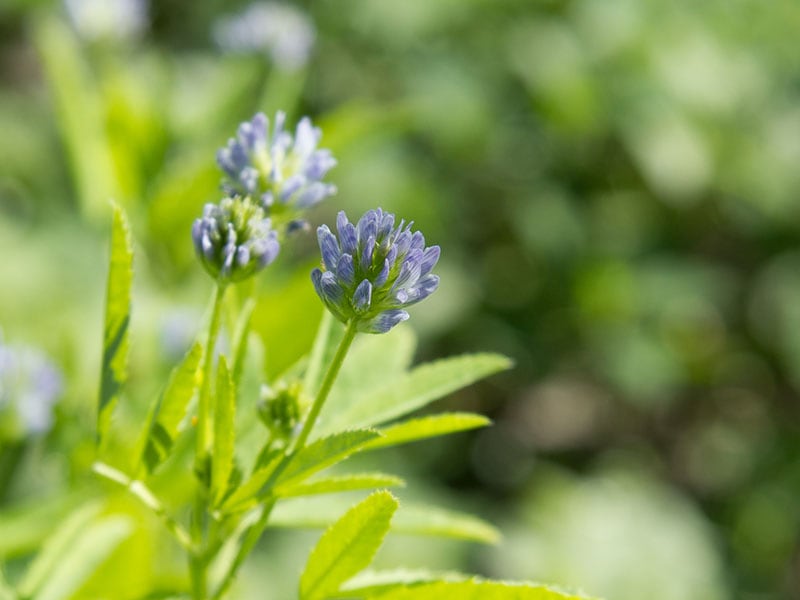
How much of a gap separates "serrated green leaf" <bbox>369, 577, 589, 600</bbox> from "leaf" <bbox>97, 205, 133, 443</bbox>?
0.78 feet

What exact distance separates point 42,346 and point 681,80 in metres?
2.14

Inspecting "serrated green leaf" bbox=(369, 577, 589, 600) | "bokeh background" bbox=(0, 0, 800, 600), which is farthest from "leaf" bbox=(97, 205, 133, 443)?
"bokeh background" bbox=(0, 0, 800, 600)

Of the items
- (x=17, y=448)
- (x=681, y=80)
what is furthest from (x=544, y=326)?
(x=17, y=448)

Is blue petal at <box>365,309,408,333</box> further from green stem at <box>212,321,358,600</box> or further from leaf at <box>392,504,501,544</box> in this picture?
leaf at <box>392,504,501,544</box>

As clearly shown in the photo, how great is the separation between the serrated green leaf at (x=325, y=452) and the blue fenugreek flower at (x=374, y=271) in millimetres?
72

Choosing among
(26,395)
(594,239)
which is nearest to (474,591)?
(26,395)

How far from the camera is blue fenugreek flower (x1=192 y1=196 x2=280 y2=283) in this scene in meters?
0.76

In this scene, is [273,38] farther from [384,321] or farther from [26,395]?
[384,321]

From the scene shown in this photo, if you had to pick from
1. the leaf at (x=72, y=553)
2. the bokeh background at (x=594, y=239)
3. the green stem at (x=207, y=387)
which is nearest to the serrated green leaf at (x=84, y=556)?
the leaf at (x=72, y=553)

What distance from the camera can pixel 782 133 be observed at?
3.09 metres

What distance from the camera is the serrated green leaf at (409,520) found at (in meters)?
0.89

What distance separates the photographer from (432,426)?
78 cm

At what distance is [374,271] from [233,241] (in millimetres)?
128

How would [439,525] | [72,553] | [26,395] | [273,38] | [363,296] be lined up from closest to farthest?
[363,296]
[439,525]
[72,553]
[26,395]
[273,38]
